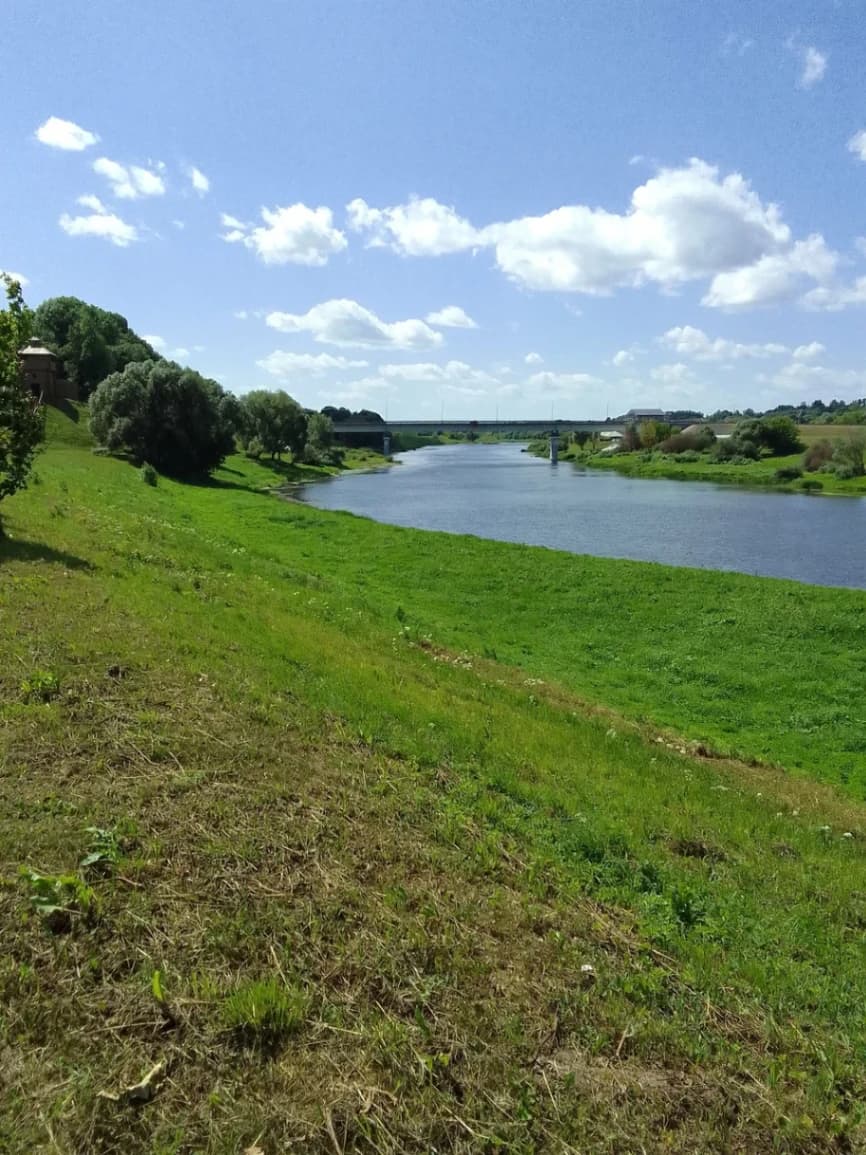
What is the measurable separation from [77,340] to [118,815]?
10550 cm

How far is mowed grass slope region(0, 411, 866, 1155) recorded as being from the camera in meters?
3.75

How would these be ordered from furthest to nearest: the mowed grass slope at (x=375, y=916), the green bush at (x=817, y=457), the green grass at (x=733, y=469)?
the green bush at (x=817, y=457) → the green grass at (x=733, y=469) → the mowed grass slope at (x=375, y=916)

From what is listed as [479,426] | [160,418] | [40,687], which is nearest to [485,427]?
[479,426]

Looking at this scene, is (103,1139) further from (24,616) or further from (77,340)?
(77,340)

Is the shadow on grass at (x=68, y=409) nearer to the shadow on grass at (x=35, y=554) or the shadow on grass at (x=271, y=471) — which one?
the shadow on grass at (x=271, y=471)

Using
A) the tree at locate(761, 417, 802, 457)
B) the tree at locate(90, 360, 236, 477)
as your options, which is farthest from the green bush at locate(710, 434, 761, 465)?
the tree at locate(90, 360, 236, 477)

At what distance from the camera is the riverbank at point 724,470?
291 feet

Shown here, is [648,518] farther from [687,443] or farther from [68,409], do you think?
[687,443]

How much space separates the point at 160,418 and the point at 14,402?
178 ft

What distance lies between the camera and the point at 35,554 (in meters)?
13.8

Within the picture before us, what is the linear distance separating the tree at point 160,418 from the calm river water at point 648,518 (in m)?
11.3

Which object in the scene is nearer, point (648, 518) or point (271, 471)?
point (648, 518)

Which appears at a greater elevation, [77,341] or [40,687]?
[77,341]

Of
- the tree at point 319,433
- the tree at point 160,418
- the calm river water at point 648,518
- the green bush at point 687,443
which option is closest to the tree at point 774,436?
the green bush at point 687,443
